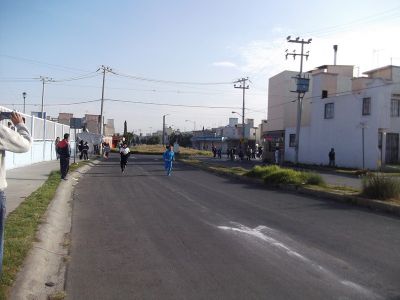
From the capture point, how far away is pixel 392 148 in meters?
40.4

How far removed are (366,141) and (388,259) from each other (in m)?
34.1

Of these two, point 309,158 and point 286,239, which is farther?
point 309,158

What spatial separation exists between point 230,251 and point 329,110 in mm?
40506

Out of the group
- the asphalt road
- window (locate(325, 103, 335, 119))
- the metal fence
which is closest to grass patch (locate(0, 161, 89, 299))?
the asphalt road

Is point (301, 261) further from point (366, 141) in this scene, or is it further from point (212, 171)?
point (366, 141)

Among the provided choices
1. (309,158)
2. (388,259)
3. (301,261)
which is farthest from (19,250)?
(309,158)

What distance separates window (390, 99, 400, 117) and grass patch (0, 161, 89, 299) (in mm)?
33309

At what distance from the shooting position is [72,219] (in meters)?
10.9

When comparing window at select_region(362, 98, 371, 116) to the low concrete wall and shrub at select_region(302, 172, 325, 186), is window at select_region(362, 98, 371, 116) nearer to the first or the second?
shrub at select_region(302, 172, 325, 186)

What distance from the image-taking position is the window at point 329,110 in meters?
45.8

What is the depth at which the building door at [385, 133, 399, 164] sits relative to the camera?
40144 mm

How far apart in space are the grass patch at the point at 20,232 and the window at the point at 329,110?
36.3 m

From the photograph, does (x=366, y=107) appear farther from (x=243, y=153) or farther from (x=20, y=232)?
(x=20, y=232)

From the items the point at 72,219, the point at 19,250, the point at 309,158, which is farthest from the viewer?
the point at 309,158
